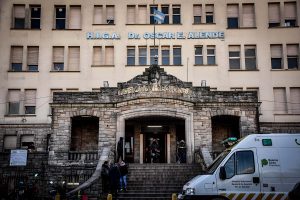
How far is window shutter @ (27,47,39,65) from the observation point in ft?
113

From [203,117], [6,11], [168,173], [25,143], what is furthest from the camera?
[6,11]

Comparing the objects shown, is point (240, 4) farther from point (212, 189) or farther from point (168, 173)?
point (212, 189)

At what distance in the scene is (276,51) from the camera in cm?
3466

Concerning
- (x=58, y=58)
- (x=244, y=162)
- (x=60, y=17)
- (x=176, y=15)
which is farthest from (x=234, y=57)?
(x=244, y=162)

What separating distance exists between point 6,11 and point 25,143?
12475 mm

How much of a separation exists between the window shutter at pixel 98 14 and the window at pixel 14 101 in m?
9.66

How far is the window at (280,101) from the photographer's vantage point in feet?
109

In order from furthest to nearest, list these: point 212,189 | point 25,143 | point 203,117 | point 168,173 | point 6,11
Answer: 1. point 6,11
2. point 25,143
3. point 203,117
4. point 168,173
5. point 212,189

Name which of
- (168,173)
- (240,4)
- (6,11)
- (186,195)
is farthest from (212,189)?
(6,11)

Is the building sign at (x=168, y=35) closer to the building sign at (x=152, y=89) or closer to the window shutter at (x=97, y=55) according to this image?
the window shutter at (x=97, y=55)

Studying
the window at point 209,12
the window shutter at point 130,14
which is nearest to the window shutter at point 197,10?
the window at point 209,12

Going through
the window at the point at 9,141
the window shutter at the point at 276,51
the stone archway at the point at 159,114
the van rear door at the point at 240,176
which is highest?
the window shutter at the point at 276,51

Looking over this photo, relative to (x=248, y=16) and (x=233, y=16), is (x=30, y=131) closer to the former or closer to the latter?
(x=233, y=16)

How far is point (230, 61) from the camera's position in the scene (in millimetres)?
34688
